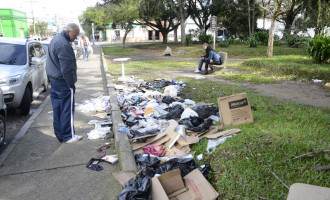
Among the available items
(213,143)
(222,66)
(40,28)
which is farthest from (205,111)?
(40,28)

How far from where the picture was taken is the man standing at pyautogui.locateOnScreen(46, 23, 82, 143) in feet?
14.3

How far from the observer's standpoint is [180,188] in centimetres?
312

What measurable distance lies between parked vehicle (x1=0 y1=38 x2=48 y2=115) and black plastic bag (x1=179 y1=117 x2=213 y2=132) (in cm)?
399

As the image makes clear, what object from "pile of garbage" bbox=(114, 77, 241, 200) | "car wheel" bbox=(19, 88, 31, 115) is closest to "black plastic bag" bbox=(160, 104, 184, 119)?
"pile of garbage" bbox=(114, 77, 241, 200)

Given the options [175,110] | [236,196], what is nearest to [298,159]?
[236,196]

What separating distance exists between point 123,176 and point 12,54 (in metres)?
5.31

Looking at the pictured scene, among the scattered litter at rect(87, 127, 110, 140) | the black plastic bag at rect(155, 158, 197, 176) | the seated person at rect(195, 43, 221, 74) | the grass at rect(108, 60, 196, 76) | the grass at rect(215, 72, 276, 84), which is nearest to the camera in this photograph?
the black plastic bag at rect(155, 158, 197, 176)

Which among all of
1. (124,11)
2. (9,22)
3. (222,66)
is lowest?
(222,66)

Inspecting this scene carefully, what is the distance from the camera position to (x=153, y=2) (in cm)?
3009

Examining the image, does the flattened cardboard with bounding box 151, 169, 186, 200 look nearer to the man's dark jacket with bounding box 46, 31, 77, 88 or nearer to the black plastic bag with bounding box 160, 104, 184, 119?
the man's dark jacket with bounding box 46, 31, 77, 88

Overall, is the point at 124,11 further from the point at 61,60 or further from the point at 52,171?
the point at 52,171

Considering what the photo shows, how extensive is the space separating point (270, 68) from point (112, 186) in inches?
406

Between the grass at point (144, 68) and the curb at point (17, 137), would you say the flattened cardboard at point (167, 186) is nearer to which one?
the curb at point (17, 137)

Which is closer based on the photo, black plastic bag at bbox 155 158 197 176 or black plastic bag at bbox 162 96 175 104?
black plastic bag at bbox 155 158 197 176
